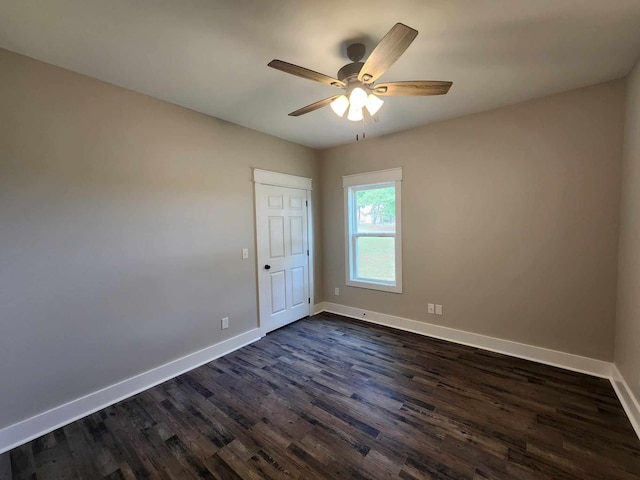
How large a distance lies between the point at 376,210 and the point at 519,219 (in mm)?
1667

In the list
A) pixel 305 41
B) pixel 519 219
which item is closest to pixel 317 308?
pixel 519 219

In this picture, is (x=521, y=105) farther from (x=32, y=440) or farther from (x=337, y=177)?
(x=32, y=440)

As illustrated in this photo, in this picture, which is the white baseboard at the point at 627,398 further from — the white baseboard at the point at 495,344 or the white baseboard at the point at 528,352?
the white baseboard at the point at 495,344

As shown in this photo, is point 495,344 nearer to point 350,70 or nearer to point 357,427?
point 357,427

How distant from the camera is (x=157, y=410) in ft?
7.04

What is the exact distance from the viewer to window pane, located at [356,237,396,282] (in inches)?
148

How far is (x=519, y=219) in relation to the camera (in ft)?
9.08

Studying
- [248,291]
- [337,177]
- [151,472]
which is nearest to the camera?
[151,472]

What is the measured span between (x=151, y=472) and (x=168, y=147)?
2.50 meters

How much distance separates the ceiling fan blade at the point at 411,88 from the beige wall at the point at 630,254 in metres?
1.56

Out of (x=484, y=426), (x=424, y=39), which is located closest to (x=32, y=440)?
(x=484, y=426)

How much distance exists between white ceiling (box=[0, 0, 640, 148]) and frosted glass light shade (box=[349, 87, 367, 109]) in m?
0.34

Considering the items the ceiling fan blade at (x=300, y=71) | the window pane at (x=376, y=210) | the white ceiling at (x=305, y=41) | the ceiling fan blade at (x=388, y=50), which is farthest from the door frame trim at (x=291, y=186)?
the ceiling fan blade at (x=388, y=50)

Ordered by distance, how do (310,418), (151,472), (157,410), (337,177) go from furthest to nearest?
(337,177), (157,410), (310,418), (151,472)
